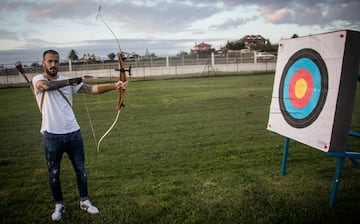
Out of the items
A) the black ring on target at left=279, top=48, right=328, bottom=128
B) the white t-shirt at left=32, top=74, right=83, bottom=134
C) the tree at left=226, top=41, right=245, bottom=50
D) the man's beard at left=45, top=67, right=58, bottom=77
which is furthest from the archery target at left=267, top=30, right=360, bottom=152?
the tree at left=226, top=41, right=245, bottom=50

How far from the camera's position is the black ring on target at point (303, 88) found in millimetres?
3438

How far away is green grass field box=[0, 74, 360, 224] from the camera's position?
3221 millimetres

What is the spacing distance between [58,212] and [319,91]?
135 inches

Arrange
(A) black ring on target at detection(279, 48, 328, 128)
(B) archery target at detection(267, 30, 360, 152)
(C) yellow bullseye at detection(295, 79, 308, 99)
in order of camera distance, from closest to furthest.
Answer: (B) archery target at detection(267, 30, 360, 152)
(A) black ring on target at detection(279, 48, 328, 128)
(C) yellow bullseye at detection(295, 79, 308, 99)

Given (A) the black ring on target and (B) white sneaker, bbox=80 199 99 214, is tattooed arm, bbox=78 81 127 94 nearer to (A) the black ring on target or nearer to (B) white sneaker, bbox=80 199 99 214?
(B) white sneaker, bbox=80 199 99 214

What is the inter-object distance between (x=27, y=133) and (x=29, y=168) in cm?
278

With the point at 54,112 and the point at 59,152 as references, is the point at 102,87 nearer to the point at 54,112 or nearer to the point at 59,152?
the point at 54,112

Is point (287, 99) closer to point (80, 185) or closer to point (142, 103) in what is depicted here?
point (80, 185)

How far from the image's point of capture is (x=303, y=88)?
383 centimetres

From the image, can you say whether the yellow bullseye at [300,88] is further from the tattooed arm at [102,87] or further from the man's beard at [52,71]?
the man's beard at [52,71]

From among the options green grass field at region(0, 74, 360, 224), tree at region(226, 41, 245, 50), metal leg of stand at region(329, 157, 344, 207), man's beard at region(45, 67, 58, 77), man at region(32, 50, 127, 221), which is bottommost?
green grass field at region(0, 74, 360, 224)

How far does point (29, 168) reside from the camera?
474cm

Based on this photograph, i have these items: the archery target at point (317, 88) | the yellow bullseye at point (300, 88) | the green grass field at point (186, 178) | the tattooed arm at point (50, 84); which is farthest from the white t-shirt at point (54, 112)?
the yellow bullseye at point (300, 88)

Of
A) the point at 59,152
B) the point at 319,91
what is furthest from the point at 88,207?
the point at 319,91
